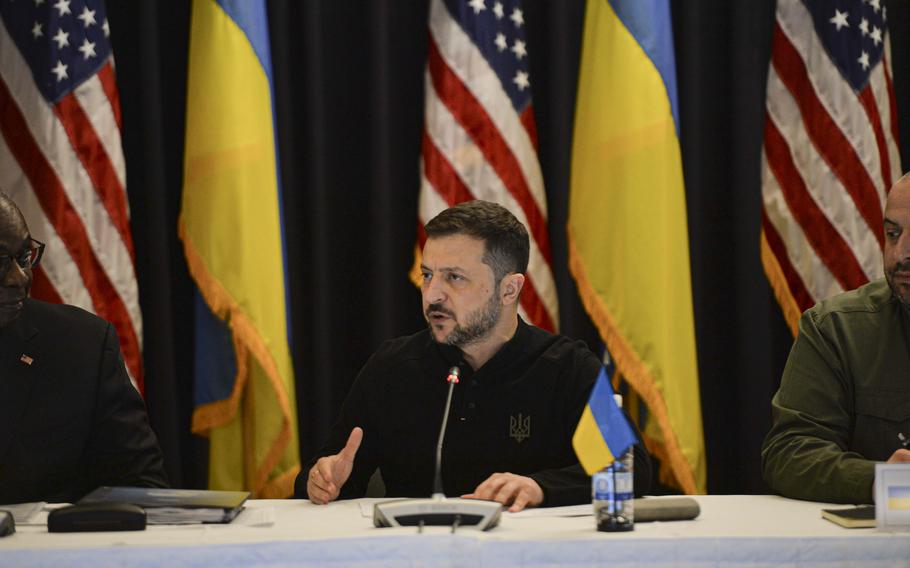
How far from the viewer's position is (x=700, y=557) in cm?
197

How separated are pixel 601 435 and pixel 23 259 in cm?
158

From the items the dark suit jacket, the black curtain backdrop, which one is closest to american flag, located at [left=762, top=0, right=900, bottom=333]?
the black curtain backdrop

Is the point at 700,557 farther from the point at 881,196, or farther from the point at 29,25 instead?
the point at 29,25

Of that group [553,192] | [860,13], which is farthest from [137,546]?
[860,13]

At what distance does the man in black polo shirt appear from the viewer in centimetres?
295

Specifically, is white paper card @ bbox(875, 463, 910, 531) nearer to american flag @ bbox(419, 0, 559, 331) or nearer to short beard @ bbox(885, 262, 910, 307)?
short beard @ bbox(885, 262, 910, 307)

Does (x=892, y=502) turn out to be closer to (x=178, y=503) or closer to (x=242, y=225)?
(x=178, y=503)

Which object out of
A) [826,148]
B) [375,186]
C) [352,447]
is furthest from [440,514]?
[826,148]

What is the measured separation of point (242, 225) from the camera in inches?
149

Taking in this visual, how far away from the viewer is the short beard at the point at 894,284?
2781 mm

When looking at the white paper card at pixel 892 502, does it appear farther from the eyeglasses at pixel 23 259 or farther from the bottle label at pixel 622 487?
the eyeglasses at pixel 23 259

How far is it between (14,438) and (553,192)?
7.32ft

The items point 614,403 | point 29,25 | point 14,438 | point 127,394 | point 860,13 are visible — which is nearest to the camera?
point 614,403

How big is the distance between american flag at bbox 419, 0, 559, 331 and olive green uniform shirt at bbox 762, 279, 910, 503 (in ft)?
4.03
